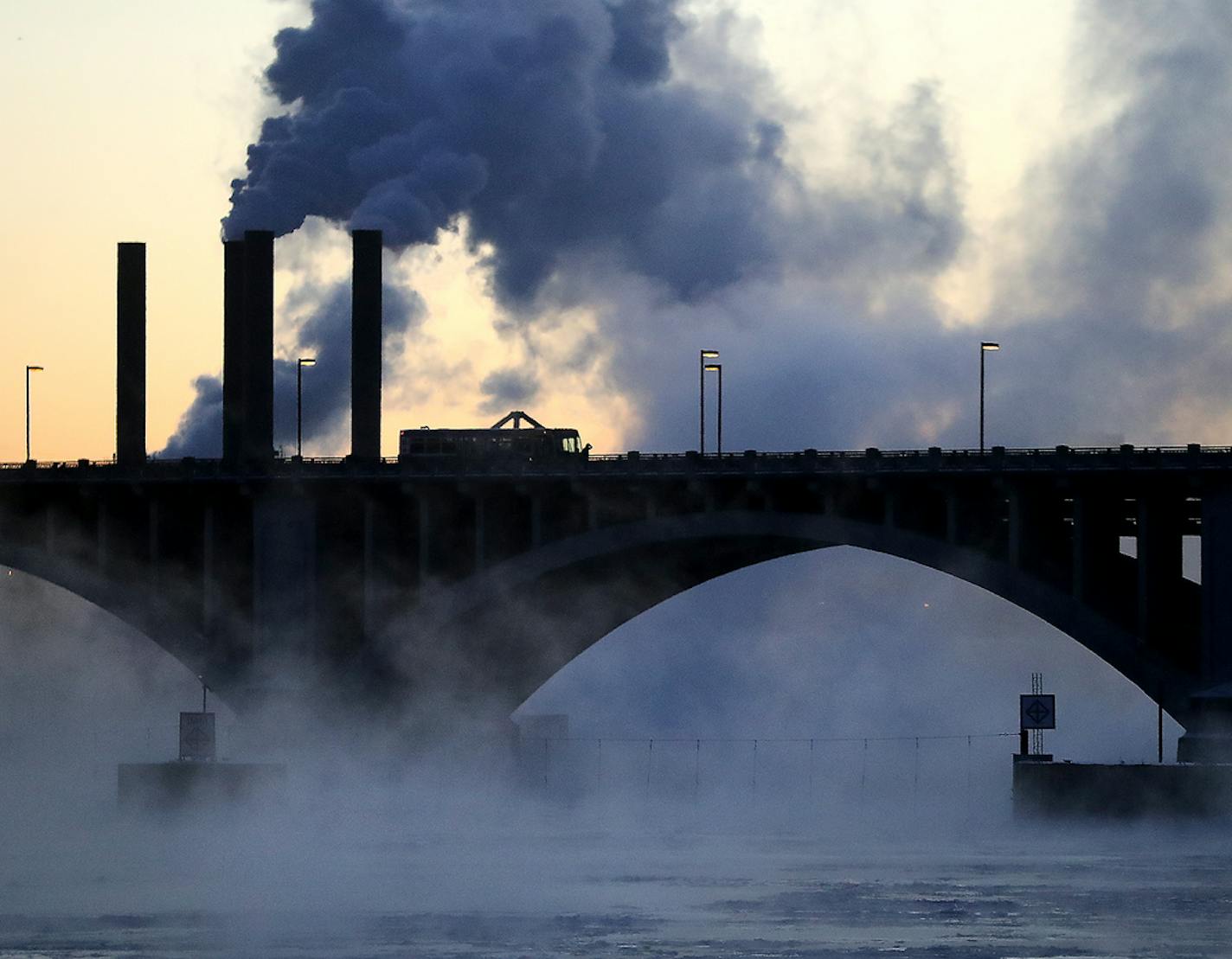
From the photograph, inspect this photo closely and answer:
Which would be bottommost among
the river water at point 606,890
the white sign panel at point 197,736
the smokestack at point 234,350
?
the river water at point 606,890

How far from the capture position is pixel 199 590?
415 feet

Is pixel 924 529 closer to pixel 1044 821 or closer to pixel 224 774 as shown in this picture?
pixel 1044 821

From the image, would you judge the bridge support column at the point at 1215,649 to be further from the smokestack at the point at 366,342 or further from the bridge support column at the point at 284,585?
the smokestack at the point at 366,342

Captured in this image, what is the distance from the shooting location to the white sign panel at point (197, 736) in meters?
115

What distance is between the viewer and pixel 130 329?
149 m

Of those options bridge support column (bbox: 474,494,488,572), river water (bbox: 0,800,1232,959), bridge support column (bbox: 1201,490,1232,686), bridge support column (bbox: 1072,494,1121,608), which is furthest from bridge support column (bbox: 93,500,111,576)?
bridge support column (bbox: 1201,490,1232,686)

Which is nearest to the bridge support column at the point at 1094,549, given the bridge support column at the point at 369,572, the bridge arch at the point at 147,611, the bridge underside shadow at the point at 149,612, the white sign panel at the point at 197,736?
the bridge support column at the point at 369,572

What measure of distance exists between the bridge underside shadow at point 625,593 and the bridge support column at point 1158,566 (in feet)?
3.93

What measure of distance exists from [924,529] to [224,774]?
29886 millimetres

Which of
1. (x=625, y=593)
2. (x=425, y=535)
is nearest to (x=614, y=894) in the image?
(x=425, y=535)

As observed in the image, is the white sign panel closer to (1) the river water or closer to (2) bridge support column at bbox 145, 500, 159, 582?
(1) the river water

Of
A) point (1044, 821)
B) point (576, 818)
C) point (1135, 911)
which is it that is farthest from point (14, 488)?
point (1135, 911)

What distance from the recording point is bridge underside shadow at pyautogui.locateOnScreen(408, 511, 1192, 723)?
106 meters

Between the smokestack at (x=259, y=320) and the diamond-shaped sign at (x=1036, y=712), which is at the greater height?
the smokestack at (x=259, y=320)
